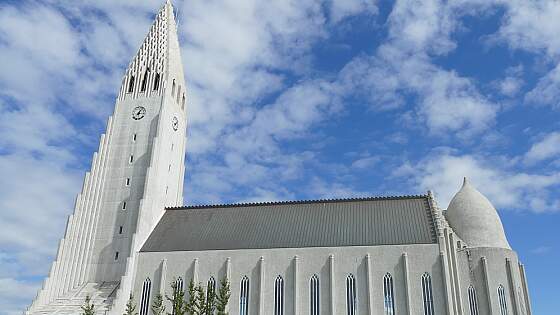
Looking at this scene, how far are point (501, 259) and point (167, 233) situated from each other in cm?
3245

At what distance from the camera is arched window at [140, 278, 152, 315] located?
47000 mm

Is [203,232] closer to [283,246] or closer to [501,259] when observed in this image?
[283,246]

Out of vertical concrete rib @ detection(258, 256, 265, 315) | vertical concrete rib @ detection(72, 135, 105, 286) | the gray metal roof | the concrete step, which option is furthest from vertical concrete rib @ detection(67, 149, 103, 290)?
vertical concrete rib @ detection(258, 256, 265, 315)

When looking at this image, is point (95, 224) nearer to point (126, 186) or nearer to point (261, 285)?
point (126, 186)

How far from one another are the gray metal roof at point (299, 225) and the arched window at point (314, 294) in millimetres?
3269

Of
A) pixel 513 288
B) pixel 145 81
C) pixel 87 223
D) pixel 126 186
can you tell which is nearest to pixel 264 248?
pixel 126 186

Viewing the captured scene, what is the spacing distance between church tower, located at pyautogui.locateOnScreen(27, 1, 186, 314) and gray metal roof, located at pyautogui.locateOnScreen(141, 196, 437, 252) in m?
3.47

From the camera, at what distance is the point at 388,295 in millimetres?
43188

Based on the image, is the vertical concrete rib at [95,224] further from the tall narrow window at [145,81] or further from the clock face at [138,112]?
the tall narrow window at [145,81]

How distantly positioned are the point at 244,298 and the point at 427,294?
52.9 ft

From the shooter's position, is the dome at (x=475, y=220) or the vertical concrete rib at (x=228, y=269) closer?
the vertical concrete rib at (x=228, y=269)

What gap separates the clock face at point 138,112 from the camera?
58.6 meters

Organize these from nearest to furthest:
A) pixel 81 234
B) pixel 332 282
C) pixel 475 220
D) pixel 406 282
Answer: pixel 406 282 → pixel 332 282 → pixel 475 220 → pixel 81 234

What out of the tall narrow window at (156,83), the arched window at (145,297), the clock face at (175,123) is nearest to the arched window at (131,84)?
the tall narrow window at (156,83)
